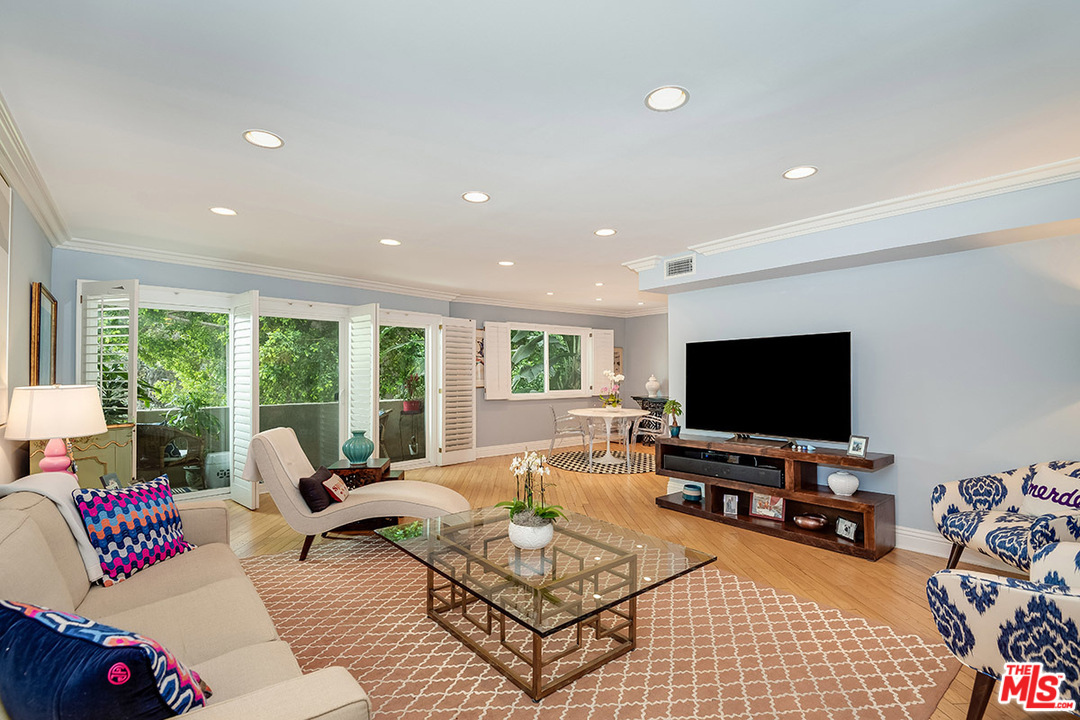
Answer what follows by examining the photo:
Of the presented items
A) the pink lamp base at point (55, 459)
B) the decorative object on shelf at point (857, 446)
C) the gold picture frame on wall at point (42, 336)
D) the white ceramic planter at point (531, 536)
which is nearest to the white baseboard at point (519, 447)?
the decorative object on shelf at point (857, 446)

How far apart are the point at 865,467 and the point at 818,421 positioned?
529mm

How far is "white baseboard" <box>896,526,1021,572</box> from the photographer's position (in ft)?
11.4

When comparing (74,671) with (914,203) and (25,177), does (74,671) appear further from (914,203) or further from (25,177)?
(914,203)

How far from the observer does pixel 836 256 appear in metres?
3.74

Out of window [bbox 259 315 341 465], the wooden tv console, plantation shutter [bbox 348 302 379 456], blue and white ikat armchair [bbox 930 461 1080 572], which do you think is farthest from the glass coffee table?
window [bbox 259 315 341 465]

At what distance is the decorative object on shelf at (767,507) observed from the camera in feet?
14.0

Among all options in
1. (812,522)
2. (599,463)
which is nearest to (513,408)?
(599,463)

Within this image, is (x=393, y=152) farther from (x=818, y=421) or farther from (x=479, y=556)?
(x=818, y=421)

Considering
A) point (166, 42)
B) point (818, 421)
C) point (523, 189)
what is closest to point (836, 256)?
point (818, 421)

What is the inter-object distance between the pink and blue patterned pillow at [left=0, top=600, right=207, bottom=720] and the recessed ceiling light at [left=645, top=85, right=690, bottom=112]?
7.53 ft

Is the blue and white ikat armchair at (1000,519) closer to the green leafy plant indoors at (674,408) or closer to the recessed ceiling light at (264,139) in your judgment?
the green leafy plant indoors at (674,408)

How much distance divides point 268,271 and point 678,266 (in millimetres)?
4123

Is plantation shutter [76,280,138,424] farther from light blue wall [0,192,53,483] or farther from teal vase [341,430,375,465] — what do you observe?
teal vase [341,430,375,465]

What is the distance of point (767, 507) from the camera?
4.35 metres
